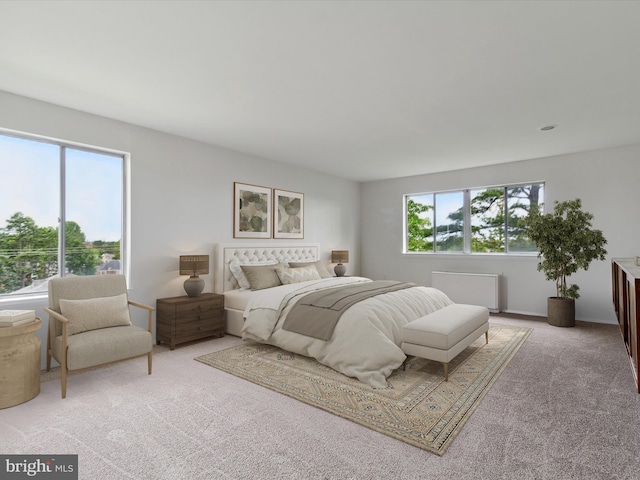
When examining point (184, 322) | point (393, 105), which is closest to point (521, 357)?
point (393, 105)

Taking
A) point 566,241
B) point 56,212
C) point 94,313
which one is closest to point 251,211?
point 56,212

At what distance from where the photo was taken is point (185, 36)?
2.37 meters

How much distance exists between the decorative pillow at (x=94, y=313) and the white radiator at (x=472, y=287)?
5.33 metres

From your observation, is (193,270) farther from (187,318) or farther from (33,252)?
(33,252)

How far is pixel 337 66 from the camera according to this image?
277 cm

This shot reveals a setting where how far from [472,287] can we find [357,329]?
3.82 metres

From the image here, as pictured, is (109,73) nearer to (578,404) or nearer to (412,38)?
(412,38)

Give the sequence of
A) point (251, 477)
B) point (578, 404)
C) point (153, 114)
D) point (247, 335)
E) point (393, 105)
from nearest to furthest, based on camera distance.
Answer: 1. point (251, 477)
2. point (578, 404)
3. point (393, 105)
4. point (153, 114)
5. point (247, 335)

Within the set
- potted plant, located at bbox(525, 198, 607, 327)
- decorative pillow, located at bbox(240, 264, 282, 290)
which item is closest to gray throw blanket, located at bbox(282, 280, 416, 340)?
decorative pillow, located at bbox(240, 264, 282, 290)

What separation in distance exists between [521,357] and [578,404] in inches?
44.0

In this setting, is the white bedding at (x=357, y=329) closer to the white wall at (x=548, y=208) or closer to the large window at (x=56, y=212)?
the large window at (x=56, y=212)

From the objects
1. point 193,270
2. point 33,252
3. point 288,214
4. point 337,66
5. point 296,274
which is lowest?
point 296,274

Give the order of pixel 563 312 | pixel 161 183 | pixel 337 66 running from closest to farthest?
pixel 337 66 → pixel 161 183 → pixel 563 312

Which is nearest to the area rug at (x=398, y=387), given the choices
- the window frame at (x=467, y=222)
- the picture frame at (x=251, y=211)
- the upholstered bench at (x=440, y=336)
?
the upholstered bench at (x=440, y=336)
